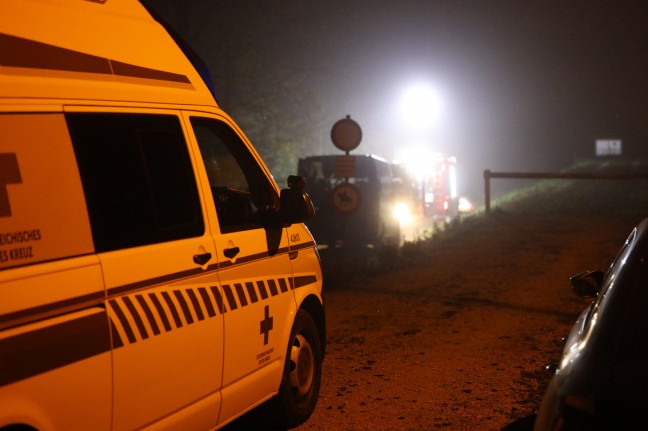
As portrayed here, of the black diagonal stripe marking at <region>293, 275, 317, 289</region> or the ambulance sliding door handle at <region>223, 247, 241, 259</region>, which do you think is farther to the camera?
the black diagonal stripe marking at <region>293, 275, 317, 289</region>

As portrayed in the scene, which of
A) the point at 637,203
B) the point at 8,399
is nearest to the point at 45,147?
the point at 8,399

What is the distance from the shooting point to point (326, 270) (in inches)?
533

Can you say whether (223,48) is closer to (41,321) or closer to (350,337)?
(350,337)

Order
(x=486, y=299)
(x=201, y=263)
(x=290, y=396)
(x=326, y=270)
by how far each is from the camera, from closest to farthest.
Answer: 1. (x=201, y=263)
2. (x=290, y=396)
3. (x=486, y=299)
4. (x=326, y=270)

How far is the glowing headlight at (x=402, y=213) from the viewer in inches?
809

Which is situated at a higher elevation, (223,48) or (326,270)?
(223,48)

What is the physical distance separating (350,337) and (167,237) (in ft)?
15.8

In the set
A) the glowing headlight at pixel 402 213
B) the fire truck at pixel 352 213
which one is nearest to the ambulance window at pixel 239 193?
the fire truck at pixel 352 213

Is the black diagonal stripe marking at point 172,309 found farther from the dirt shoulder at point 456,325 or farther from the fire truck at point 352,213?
the fire truck at point 352,213

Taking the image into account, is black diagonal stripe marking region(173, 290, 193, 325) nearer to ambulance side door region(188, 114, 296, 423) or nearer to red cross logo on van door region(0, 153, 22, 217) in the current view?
ambulance side door region(188, 114, 296, 423)

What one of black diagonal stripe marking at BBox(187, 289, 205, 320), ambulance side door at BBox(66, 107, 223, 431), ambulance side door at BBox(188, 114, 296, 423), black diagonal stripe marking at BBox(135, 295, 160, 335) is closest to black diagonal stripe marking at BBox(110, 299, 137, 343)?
ambulance side door at BBox(66, 107, 223, 431)

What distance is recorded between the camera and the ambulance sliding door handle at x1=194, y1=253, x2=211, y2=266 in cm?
413

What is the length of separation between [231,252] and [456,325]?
4957 millimetres

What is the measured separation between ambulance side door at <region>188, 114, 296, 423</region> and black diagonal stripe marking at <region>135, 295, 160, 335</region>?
0.65 m
